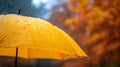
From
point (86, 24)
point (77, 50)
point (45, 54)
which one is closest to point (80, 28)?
point (86, 24)

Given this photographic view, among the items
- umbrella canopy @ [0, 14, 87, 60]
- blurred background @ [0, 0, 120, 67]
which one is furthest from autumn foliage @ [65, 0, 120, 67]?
umbrella canopy @ [0, 14, 87, 60]

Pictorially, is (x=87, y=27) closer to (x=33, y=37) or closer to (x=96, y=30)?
(x=96, y=30)

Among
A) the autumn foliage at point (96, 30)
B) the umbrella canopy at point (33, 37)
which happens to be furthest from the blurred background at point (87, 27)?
the umbrella canopy at point (33, 37)

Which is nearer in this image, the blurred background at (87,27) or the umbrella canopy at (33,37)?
the umbrella canopy at (33,37)

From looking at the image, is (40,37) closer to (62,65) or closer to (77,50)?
(77,50)

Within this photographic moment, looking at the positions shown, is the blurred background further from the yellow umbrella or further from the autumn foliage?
the yellow umbrella

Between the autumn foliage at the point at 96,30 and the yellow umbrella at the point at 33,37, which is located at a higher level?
the autumn foliage at the point at 96,30

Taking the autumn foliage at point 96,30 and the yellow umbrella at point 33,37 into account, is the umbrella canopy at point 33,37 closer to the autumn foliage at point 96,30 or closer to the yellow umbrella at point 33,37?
the yellow umbrella at point 33,37
